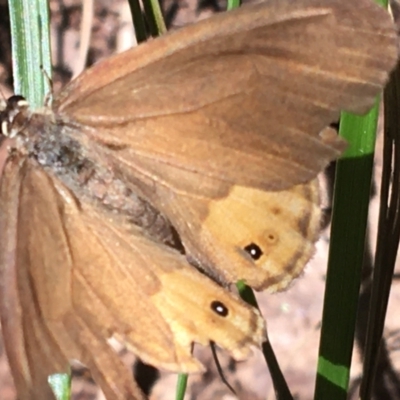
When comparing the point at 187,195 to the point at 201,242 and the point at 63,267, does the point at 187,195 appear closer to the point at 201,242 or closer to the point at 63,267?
the point at 201,242

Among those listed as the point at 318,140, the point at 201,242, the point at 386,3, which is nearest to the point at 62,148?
the point at 201,242

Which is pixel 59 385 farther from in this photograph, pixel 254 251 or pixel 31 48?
pixel 31 48

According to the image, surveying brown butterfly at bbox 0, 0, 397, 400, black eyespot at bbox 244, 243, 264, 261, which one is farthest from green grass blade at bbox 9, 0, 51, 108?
black eyespot at bbox 244, 243, 264, 261

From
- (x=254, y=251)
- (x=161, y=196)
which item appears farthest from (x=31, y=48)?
(x=254, y=251)

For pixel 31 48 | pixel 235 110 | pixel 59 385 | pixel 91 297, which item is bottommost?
pixel 59 385

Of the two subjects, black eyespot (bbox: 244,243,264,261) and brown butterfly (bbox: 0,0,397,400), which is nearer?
brown butterfly (bbox: 0,0,397,400)

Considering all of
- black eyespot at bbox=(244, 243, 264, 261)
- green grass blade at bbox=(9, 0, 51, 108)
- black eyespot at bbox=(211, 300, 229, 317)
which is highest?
green grass blade at bbox=(9, 0, 51, 108)

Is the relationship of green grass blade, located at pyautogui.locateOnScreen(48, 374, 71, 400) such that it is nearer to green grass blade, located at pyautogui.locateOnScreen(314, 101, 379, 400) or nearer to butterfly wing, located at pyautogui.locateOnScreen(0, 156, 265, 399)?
butterfly wing, located at pyautogui.locateOnScreen(0, 156, 265, 399)
